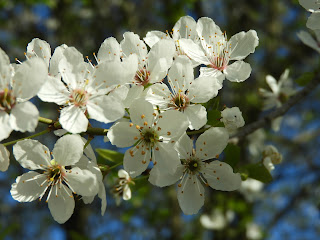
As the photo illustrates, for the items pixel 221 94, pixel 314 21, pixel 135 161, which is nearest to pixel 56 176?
pixel 135 161

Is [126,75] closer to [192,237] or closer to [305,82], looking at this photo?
[305,82]

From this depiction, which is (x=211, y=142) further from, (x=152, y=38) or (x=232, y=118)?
→ (x=152, y=38)

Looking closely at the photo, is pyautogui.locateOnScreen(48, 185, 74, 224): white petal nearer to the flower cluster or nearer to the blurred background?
the flower cluster

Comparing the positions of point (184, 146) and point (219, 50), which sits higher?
point (219, 50)

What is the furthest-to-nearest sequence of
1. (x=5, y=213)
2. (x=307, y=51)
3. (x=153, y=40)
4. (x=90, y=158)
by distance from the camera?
1. (x=5, y=213)
2. (x=307, y=51)
3. (x=153, y=40)
4. (x=90, y=158)

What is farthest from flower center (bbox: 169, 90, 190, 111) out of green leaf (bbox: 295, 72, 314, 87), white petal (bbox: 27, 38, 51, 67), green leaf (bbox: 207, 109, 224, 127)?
green leaf (bbox: 295, 72, 314, 87)

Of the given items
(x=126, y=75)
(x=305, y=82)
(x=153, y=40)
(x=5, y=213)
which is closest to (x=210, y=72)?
(x=153, y=40)
